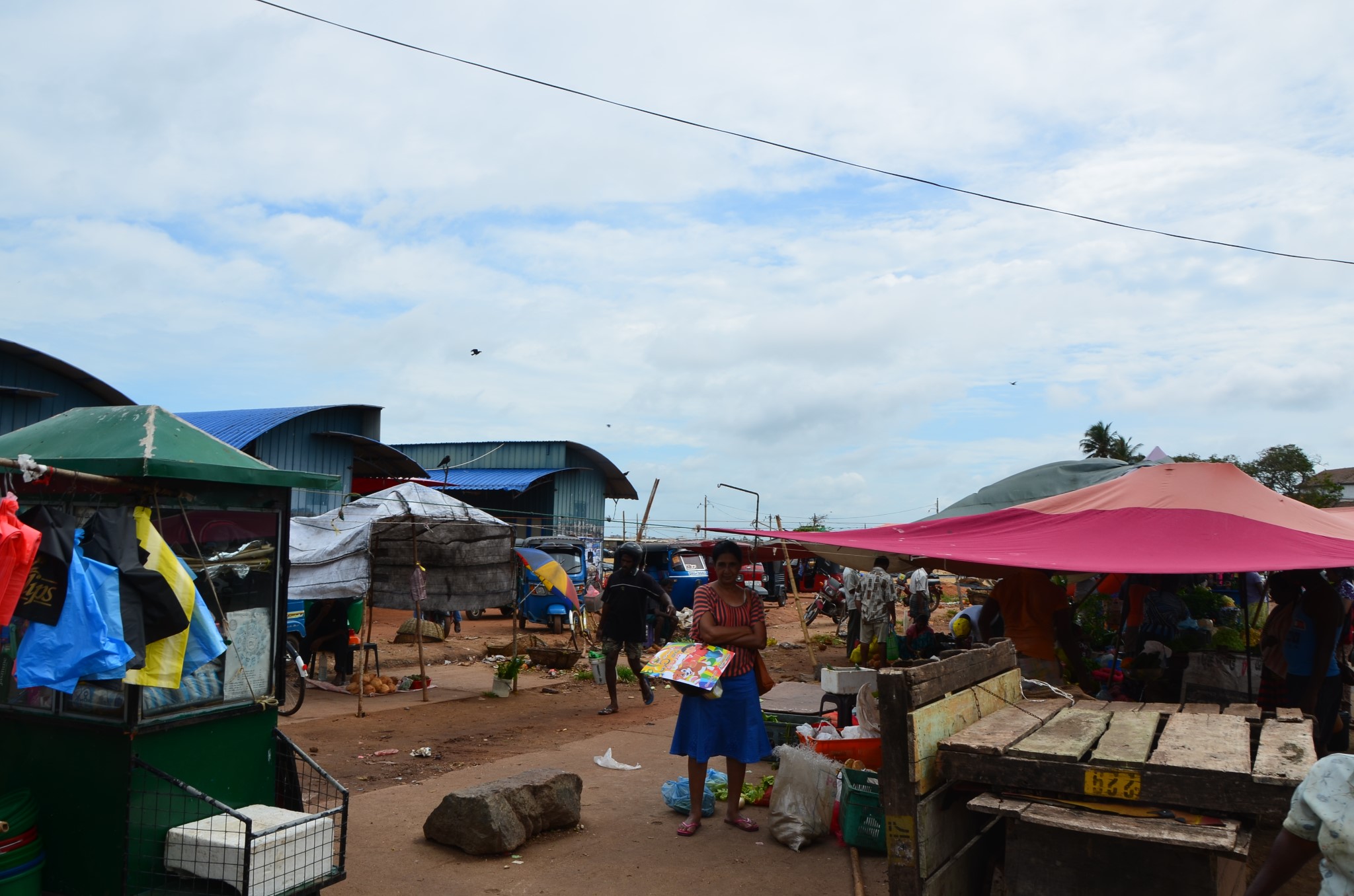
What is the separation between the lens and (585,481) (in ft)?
104

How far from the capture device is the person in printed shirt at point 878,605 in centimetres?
1441

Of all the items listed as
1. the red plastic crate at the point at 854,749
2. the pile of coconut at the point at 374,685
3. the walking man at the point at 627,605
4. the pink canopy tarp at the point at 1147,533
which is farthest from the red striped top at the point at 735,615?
the pile of coconut at the point at 374,685

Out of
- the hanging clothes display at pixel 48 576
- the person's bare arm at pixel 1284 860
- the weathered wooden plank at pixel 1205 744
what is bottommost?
the person's bare arm at pixel 1284 860

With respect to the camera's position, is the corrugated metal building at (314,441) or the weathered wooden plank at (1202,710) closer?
the weathered wooden plank at (1202,710)

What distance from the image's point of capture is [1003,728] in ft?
13.2

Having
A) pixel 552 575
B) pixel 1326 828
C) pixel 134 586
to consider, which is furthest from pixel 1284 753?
pixel 552 575

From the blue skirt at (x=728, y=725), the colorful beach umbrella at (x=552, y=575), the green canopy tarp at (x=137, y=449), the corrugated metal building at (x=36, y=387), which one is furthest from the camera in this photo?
the colorful beach umbrella at (x=552, y=575)

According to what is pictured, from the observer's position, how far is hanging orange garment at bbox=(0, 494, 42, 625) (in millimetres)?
3178

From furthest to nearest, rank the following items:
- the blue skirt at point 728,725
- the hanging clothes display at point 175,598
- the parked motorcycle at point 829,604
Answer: the parked motorcycle at point 829,604
the blue skirt at point 728,725
the hanging clothes display at point 175,598

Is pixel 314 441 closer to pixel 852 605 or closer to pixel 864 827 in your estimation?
pixel 852 605

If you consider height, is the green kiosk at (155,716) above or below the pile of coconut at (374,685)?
above

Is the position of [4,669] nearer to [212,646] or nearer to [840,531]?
[212,646]

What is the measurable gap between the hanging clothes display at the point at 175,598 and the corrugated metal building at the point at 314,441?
14244 mm

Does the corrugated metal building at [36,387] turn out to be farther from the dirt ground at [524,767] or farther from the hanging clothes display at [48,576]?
the hanging clothes display at [48,576]
